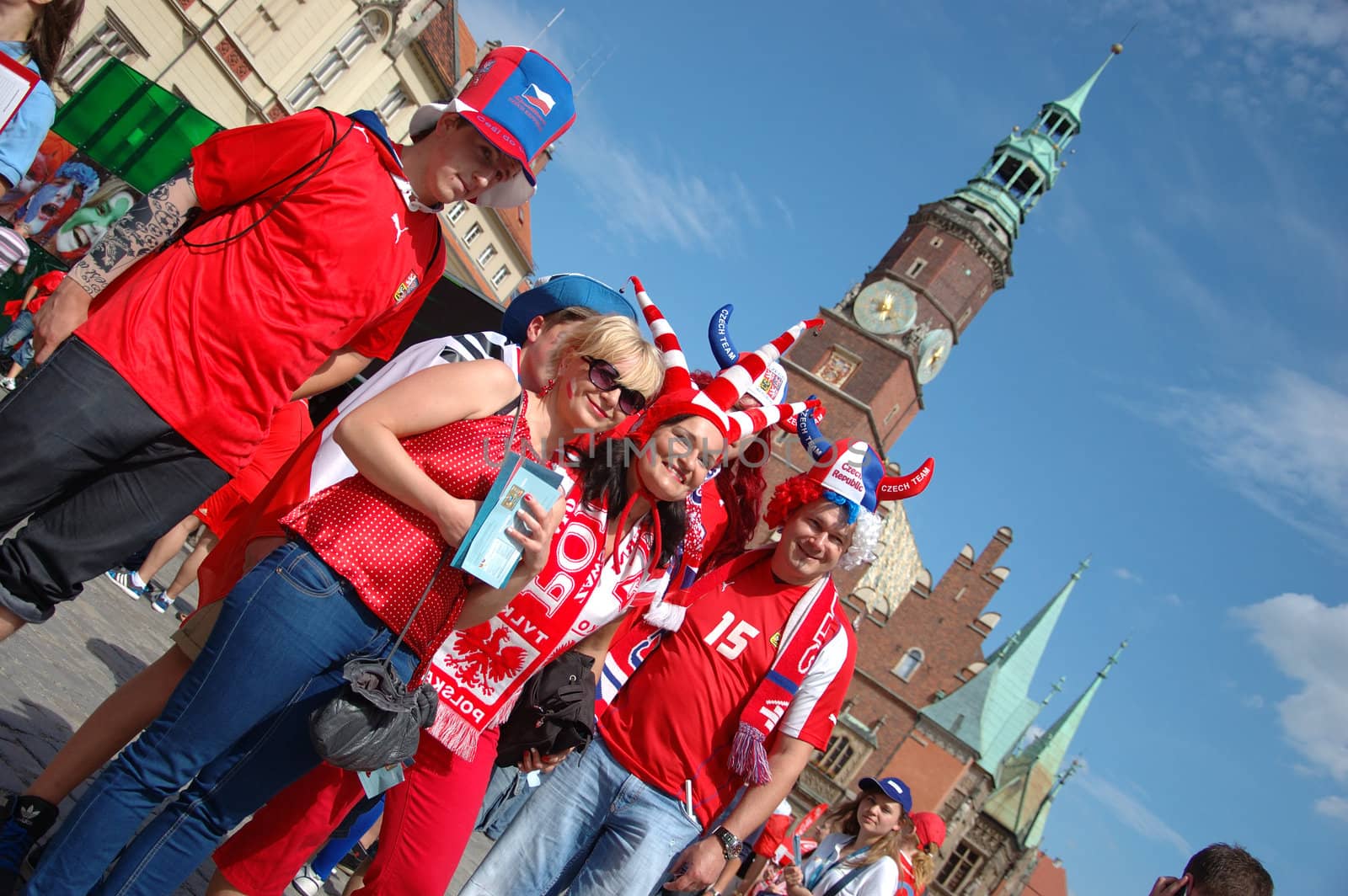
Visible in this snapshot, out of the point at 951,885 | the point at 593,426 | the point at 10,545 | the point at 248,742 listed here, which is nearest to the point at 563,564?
the point at 593,426

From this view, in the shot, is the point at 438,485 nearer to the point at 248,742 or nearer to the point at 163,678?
the point at 248,742

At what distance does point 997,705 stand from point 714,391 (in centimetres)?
3618

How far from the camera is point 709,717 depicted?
374cm

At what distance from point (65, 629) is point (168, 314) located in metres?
3.54

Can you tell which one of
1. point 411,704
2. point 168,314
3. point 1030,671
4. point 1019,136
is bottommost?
point 411,704

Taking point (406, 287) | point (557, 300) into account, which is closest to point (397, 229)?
point (406, 287)

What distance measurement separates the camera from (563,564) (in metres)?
3.06

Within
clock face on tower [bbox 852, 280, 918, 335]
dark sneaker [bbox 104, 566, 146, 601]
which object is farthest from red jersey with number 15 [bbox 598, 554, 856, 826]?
clock face on tower [bbox 852, 280, 918, 335]

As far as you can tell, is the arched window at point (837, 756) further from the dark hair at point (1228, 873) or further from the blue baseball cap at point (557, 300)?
the blue baseball cap at point (557, 300)

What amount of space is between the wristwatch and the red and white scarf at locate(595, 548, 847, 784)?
0.21m

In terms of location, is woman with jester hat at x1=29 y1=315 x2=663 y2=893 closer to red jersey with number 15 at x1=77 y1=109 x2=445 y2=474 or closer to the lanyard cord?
red jersey with number 15 at x1=77 y1=109 x2=445 y2=474

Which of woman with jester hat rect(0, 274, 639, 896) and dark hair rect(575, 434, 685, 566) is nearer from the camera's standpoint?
woman with jester hat rect(0, 274, 639, 896)

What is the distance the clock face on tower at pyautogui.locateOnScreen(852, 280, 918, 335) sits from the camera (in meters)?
36.6

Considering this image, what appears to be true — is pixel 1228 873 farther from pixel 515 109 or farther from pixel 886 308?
pixel 886 308
